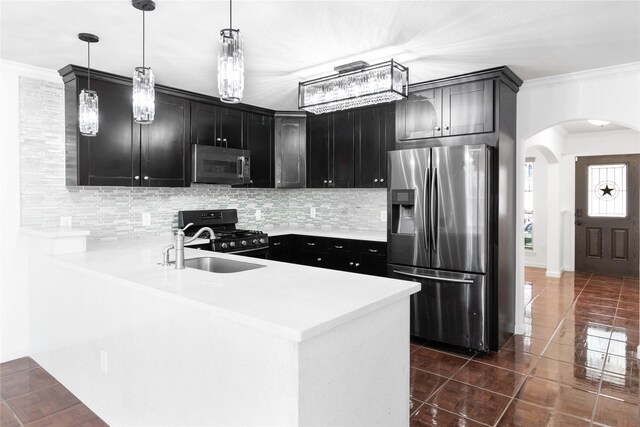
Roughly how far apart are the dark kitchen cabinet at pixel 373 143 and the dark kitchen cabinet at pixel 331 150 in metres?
0.10

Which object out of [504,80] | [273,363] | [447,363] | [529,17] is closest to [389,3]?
[529,17]

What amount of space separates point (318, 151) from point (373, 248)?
1.44 metres

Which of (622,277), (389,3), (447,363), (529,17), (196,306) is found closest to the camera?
(196,306)

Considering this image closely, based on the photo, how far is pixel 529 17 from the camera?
2500 millimetres

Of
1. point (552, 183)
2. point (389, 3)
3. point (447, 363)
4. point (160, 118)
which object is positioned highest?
point (389, 3)

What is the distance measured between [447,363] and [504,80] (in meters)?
2.43

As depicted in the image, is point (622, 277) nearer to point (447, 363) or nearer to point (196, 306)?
point (447, 363)

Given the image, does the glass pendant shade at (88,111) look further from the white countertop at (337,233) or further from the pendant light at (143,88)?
the white countertop at (337,233)

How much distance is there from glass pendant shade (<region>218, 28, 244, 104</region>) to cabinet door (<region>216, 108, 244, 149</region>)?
2742mm

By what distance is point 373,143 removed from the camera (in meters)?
4.50

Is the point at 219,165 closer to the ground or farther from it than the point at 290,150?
closer to the ground

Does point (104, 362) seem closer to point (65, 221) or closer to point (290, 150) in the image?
point (65, 221)

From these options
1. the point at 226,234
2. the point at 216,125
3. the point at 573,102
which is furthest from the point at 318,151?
the point at 573,102

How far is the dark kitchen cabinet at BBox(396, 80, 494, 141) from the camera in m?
3.57
